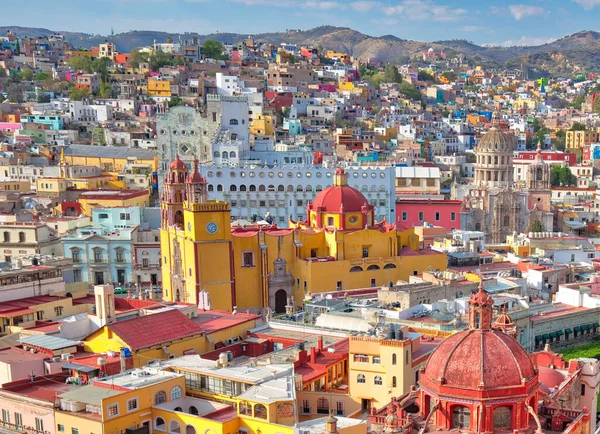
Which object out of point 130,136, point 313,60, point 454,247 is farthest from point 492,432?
point 313,60

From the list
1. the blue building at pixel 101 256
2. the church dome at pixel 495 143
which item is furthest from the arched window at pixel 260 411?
the church dome at pixel 495 143

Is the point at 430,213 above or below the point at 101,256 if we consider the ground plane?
above

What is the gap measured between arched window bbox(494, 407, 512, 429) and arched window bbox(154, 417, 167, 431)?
11.2 metres

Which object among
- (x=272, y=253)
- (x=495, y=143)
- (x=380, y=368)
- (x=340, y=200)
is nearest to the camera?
(x=380, y=368)

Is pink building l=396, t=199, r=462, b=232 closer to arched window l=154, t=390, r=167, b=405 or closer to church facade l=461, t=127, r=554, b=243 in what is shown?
church facade l=461, t=127, r=554, b=243

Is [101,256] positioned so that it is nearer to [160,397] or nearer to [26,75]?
[160,397]

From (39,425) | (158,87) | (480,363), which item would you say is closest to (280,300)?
(39,425)

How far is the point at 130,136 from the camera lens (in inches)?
4040

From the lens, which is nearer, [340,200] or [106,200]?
[340,200]

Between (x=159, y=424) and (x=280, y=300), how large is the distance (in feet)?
81.7

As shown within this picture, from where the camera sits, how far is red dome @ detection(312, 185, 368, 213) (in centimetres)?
5472

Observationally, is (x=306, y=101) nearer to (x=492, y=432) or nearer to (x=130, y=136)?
(x=130, y=136)

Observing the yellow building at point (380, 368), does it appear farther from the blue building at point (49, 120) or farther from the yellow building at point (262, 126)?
the blue building at point (49, 120)

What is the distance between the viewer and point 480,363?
2497 cm
